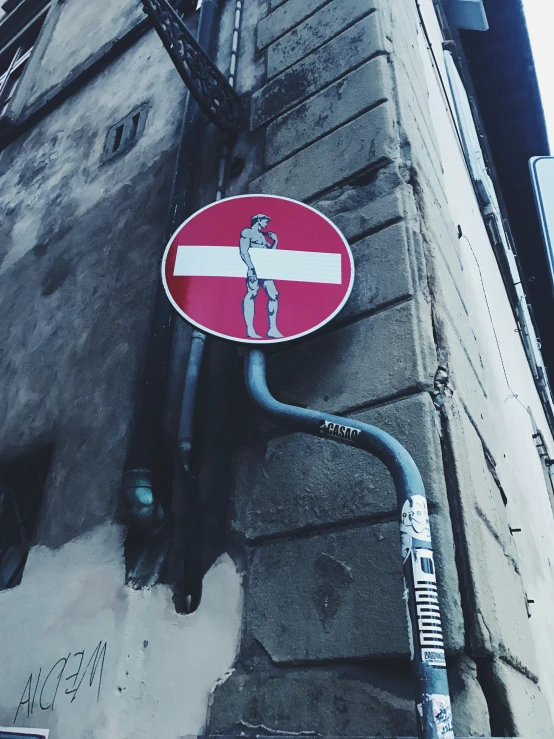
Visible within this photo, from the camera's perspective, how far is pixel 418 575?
48.0 inches

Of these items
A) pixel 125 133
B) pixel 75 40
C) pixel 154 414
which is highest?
pixel 75 40

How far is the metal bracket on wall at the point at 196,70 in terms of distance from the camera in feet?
9.80

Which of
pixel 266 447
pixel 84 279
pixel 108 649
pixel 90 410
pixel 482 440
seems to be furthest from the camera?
pixel 84 279

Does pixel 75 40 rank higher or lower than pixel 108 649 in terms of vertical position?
higher

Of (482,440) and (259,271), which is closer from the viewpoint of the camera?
(259,271)

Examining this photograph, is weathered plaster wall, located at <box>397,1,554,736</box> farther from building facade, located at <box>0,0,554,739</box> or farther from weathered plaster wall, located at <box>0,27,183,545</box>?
weathered plaster wall, located at <box>0,27,183,545</box>

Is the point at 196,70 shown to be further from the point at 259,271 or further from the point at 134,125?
the point at 259,271

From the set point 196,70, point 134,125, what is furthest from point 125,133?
point 196,70

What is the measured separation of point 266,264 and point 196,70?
63.9 inches

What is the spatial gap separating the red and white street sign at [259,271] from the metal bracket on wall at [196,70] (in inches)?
42.1

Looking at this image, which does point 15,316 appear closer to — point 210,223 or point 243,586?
point 210,223

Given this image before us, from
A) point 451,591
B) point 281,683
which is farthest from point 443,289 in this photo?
point 281,683

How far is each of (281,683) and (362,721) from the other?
269 millimetres

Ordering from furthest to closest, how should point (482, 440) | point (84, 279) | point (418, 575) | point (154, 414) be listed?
point (84, 279) → point (154, 414) → point (482, 440) → point (418, 575)
